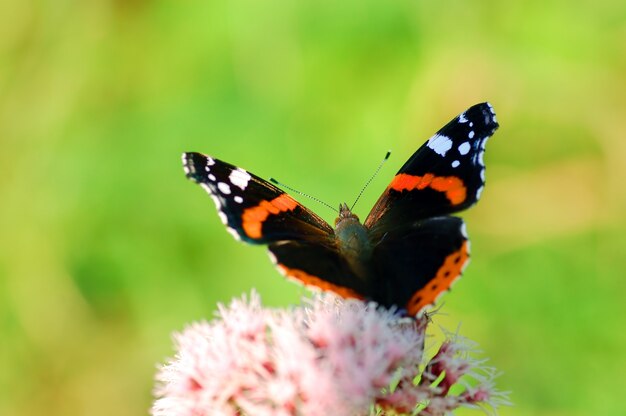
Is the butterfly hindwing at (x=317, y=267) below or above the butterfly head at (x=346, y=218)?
below

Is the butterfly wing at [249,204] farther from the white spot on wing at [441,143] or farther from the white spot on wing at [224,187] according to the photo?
the white spot on wing at [441,143]

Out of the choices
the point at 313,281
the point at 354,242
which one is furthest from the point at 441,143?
the point at 313,281

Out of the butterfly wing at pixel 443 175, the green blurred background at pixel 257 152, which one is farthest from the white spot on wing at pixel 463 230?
the green blurred background at pixel 257 152

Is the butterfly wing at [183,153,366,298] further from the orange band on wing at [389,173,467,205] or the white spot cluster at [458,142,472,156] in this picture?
the white spot cluster at [458,142,472,156]

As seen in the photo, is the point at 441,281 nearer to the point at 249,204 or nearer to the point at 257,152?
the point at 249,204

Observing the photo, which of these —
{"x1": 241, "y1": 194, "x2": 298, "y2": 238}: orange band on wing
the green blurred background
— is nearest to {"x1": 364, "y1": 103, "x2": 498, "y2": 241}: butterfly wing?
{"x1": 241, "y1": 194, "x2": 298, "y2": 238}: orange band on wing

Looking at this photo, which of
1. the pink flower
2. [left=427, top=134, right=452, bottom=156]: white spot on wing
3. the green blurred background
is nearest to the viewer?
the pink flower

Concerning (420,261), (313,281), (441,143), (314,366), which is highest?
(441,143)
